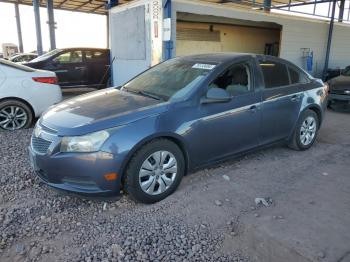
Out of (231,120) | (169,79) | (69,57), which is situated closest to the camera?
(231,120)

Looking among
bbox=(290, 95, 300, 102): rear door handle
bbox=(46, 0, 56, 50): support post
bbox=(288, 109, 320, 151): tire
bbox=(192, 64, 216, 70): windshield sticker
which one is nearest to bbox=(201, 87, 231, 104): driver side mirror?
bbox=(192, 64, 216, 70): windshield sticker

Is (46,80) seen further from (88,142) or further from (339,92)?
(339,92)

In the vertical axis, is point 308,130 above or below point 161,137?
below

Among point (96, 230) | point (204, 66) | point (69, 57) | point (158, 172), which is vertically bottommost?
point (96, 230)

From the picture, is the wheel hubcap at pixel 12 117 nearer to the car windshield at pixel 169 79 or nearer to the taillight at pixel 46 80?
the taillight at pixel 46 80

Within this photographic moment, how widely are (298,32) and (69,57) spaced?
7.75 meters

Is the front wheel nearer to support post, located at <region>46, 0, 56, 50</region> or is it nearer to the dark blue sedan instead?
the dark blue sedan

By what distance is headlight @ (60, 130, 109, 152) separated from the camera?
294cm

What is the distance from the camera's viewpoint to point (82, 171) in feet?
9.70

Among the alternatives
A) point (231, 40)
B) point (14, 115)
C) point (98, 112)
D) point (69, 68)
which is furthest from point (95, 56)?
point (98, 112)

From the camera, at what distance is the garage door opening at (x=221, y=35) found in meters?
11.7

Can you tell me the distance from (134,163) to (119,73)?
6981 mm

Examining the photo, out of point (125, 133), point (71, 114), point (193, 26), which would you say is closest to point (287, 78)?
point (125, 133)

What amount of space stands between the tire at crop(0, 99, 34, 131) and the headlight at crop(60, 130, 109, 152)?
11.3 ft
